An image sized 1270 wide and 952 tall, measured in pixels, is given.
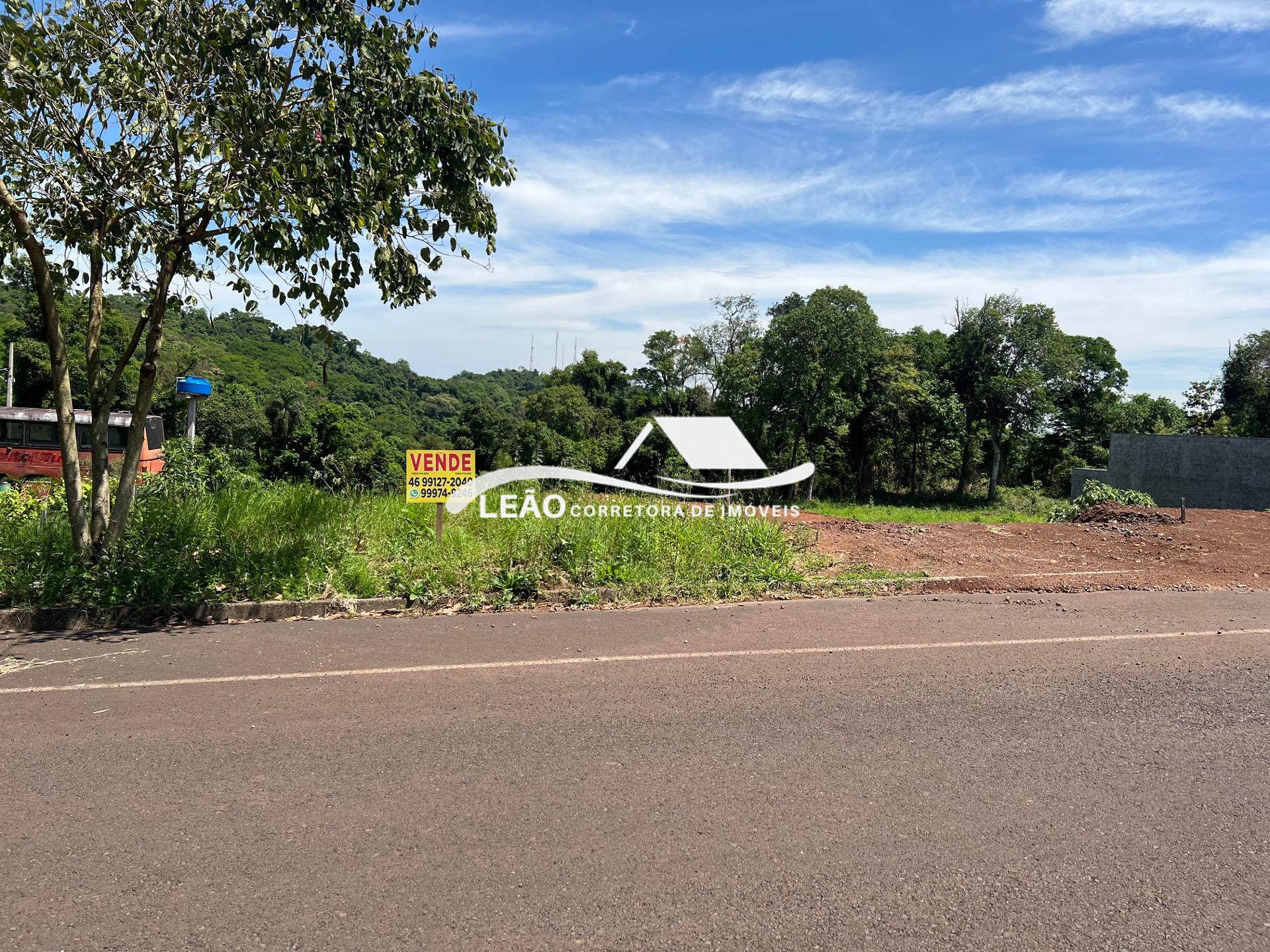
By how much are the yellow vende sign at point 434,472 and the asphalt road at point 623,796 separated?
2729 mm

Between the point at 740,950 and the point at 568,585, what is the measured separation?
18.7ft

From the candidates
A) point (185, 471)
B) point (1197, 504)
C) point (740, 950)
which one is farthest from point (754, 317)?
point (740, 950)

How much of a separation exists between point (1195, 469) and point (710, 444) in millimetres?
18536

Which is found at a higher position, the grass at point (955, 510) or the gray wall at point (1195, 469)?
the gray wall at point (1195, 469)

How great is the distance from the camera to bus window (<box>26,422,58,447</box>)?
23469 millimetres

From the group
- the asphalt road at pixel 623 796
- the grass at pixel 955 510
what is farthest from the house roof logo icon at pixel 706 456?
the asphalt road at pixel 623 796

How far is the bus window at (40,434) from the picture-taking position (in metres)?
23.5

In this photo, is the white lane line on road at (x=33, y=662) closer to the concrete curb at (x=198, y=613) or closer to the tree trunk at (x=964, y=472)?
the concrete curb at (x=198, y=613)

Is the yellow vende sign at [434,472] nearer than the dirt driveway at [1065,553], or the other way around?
the yellow vende sign at [434,472]

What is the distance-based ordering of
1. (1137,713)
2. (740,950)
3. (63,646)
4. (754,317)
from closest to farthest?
(740,950) → (1137,713) → (63,646) → (754,317)

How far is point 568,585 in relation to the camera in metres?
8.15

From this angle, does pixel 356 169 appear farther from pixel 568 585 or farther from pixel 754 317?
pixel 754 317

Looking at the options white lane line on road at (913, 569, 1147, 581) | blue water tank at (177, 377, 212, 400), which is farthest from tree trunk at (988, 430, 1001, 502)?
blue water tank at (177, 377, 212, 400)

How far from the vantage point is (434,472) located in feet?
28.5
